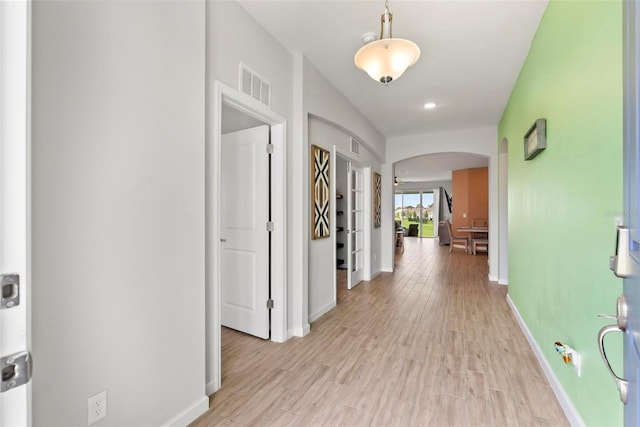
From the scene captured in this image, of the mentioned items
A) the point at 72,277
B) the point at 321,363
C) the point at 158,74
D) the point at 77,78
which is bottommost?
the point at 321,363

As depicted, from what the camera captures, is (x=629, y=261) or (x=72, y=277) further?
(x=72, y=277)

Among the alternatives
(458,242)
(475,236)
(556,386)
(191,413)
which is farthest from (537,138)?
(458,242)

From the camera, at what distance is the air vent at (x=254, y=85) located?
2.40 metres

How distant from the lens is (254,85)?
251cm

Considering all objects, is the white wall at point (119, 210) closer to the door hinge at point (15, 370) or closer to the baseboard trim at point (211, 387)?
the baseboard trim at point (211, 387)

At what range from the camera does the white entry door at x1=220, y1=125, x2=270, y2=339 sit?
9.64ft

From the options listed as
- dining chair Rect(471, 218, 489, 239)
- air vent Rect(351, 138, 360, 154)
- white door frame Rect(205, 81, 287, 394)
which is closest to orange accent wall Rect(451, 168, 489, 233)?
dining chair Rect(471, 218, 489, 239)

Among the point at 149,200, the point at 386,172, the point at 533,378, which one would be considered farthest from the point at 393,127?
the point at 149,200

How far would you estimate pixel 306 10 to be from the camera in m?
2.39

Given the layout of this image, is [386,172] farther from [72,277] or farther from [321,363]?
[72,277]

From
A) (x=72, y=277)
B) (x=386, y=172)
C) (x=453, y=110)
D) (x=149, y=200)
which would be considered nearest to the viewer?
(x=72, y=277)

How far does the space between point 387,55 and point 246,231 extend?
2.01 m

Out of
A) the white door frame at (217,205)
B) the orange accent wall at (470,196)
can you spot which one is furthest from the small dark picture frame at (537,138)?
the orange accent wall at (470,196)

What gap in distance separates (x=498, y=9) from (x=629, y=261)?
243 centimetres
